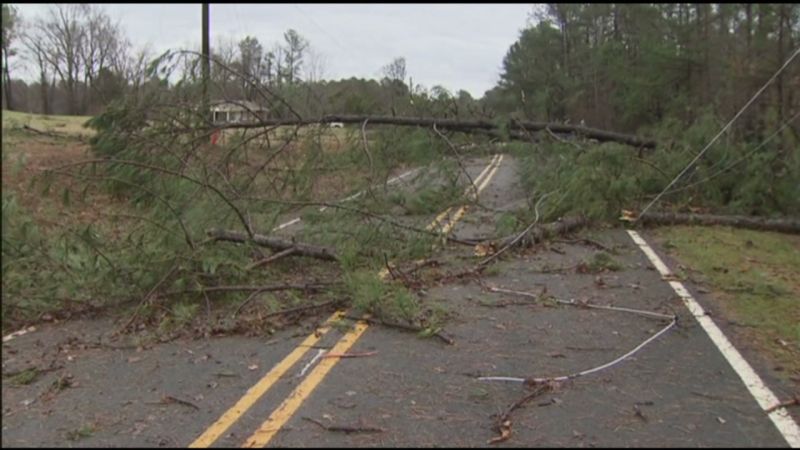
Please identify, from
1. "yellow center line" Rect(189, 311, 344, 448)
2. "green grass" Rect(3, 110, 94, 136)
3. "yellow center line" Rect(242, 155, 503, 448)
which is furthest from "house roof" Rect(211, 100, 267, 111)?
"yellow center line" Rect(242, 155, 503, 448)

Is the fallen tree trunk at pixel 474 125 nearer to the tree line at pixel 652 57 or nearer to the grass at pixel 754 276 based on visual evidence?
the grass at pixel 754 276

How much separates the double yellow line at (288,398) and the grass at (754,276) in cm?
344

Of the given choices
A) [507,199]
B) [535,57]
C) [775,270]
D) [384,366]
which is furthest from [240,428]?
[535,57]

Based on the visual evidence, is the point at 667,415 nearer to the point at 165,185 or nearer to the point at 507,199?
the point at 165,185

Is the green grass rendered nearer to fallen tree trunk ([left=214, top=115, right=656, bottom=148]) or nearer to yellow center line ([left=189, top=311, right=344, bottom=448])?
fallen tree trunk ([left=214, top=115, right=656, bottom=148])

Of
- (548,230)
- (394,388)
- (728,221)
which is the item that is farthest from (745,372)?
(728,221)

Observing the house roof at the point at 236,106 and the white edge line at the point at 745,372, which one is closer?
the white edge line at the point at 745,372

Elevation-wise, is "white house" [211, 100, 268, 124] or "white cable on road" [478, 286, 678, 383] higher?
"white house" [211, 100, 268, 124]

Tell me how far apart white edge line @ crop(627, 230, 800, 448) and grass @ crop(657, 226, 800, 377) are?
27 cm

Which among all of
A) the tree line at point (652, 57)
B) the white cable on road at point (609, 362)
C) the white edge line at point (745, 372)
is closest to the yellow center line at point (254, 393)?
the white cable on road at point (609, 362)

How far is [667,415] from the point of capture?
4465mm

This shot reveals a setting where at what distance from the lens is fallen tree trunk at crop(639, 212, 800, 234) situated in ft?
42.2

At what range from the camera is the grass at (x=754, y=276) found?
645cm

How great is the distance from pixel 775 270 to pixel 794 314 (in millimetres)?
A: 2636
